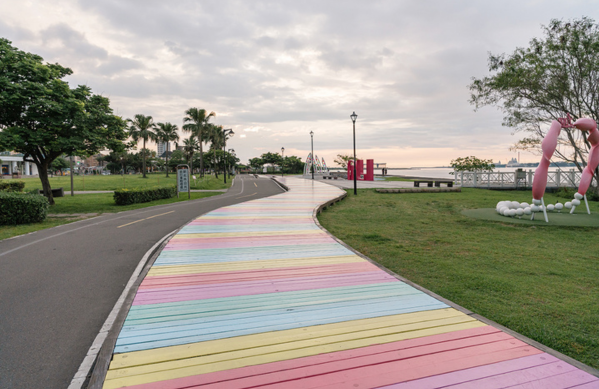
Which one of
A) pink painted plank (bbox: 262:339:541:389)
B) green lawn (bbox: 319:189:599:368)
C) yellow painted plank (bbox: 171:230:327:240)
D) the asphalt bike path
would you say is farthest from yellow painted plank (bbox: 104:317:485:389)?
yellow painted plank (bbox: 171:230:327:240)

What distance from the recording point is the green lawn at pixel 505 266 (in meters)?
4.46

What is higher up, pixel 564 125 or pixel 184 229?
pixel 564 125

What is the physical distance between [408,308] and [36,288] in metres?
6.55

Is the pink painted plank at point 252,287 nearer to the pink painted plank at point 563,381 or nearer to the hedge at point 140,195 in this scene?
the pink painted plank at point 563,381

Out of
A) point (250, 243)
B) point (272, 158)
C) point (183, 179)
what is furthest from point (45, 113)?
point (272, 158)

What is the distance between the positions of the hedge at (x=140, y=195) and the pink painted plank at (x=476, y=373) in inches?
818

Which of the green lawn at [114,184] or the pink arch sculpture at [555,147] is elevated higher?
the pink arch sculpture at [555,147]

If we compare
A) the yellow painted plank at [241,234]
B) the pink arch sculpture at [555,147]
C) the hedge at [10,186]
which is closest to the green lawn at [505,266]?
the yellow painted plank at [241,234]

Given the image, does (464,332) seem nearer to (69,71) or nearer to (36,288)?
(36,288)

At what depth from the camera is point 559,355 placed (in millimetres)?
3229

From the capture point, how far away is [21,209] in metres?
13.1

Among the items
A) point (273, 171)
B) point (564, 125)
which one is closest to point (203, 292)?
point (564, 125)

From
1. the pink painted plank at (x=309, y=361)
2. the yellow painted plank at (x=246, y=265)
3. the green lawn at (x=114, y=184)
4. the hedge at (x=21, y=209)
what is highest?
the green lawn at (x=114, y=184)

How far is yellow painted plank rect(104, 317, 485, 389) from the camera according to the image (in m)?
2.91
